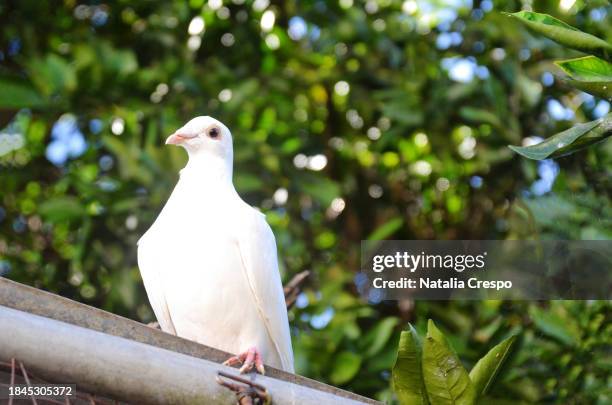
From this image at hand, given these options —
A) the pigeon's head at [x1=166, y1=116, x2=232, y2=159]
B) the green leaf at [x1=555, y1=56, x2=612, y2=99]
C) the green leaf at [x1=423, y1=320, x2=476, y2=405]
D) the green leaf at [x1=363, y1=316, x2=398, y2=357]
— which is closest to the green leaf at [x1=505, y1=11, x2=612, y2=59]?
the green leaf at [x1=555, y1=56, x2=612, y2=99]

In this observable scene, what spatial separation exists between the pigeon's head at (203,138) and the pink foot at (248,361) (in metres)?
0.82

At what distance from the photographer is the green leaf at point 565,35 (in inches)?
77.9

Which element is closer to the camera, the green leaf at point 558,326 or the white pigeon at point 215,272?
the white pigeon at point 215,272

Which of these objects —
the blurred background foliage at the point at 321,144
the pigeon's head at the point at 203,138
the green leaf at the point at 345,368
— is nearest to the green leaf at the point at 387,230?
the blurred background foliage at the point at 321,144

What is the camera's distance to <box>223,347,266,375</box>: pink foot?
6.32 ft

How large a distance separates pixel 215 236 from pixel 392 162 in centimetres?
273

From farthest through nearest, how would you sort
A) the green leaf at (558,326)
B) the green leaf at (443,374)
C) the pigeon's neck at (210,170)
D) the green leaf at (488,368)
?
the green leaf at (558,326) → the pigeon's neck at (210,170) → the green leaf at (488,368) → the green leaf at (443,374)

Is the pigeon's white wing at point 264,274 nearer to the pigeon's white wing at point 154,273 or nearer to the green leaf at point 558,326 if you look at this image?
the pigeon's white wing at point 154,273

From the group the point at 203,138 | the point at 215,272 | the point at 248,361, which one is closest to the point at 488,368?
the point at 248,361

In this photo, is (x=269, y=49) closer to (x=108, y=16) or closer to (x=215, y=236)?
(x=108, y=16)

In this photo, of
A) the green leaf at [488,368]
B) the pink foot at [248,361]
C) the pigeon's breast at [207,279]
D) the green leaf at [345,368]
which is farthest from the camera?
the green leaf at [345,368]

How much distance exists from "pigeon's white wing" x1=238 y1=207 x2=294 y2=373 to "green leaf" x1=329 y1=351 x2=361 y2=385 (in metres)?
1.35

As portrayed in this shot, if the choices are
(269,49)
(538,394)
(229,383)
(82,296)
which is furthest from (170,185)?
(229,383)

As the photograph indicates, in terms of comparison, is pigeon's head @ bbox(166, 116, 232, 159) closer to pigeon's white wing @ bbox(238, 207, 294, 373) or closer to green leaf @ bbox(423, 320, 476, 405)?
pigeon's white wing @ bbox(238, 207, 294, 373)
